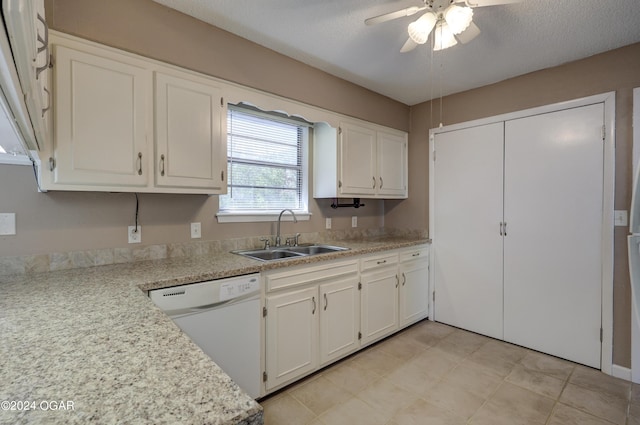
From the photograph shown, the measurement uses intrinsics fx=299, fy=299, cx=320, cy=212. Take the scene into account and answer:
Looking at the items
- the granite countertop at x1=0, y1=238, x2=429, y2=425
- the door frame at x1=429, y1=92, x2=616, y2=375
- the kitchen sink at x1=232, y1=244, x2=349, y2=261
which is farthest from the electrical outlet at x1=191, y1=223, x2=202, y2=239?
the door frame at x1=429, y1=92, x2=616, y2=375

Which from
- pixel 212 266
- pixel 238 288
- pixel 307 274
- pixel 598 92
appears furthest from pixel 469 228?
pixel 212 266

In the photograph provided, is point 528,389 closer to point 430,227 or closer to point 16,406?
point 430,227

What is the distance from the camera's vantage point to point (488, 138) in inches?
114

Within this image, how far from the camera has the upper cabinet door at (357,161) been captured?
112 inches

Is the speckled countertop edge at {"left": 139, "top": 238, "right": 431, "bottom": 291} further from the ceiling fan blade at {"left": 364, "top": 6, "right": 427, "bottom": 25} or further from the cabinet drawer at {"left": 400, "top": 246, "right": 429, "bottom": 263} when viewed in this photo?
the ceiling fan blade at {"left": 364, "top": 6, "right": 427, "bottom": 25}

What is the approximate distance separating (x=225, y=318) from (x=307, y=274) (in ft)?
2.06

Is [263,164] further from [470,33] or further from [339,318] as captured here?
[470,33]

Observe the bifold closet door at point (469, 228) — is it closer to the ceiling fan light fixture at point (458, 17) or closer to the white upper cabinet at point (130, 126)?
the ceiling fan light fixture at point (458, 17)

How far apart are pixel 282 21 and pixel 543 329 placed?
10.6 ft

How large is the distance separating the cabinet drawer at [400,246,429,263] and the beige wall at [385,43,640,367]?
1386 mm

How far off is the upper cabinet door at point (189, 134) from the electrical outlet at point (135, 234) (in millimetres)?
392

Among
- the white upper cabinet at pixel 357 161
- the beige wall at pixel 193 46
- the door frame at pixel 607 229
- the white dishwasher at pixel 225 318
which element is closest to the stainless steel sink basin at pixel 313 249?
the white upper cabinet at pixel 357 161

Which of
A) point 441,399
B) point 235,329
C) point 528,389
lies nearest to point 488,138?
point 528,389

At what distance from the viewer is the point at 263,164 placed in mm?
2697
